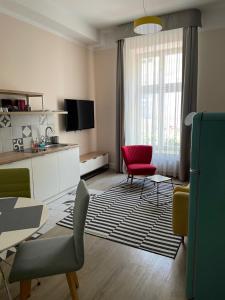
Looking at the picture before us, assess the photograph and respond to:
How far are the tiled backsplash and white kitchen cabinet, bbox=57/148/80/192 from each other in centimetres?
66

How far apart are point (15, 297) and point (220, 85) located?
4.45 m

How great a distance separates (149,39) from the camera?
4723 mm

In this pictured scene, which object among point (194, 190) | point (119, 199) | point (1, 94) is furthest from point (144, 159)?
point (194, 190)

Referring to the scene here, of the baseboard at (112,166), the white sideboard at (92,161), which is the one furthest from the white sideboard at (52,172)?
the baseboard at (112,166)

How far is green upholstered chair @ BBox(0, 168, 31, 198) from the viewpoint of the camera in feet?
7.00

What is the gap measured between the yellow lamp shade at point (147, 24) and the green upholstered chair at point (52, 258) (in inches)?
102

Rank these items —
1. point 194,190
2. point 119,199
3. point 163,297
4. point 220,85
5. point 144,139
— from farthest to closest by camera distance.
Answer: point 144,139
point 220,85
point 119,199
point 163,297
point 194,190

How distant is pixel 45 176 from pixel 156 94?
280cm

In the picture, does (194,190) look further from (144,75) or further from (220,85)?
(144,75)

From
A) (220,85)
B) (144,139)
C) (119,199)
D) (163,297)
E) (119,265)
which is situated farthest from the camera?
(144,139)

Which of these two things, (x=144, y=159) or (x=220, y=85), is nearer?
(x=220, y=85)

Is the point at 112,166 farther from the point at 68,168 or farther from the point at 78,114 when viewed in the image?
the point at 68,168

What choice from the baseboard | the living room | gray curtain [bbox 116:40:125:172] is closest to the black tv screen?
the living room

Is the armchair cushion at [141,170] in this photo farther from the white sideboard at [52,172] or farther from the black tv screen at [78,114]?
the black tv screen at [78,114]
